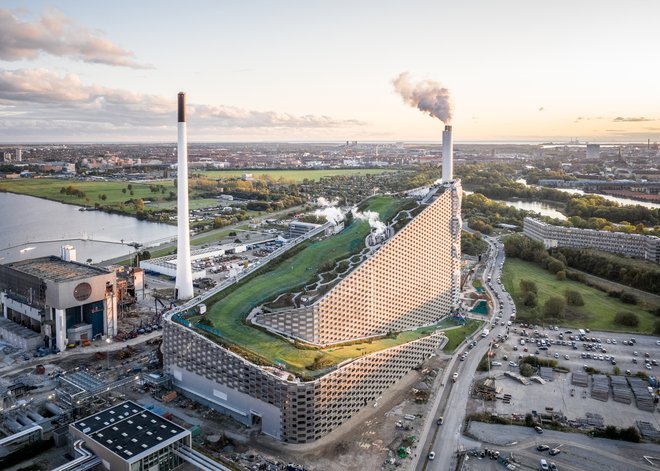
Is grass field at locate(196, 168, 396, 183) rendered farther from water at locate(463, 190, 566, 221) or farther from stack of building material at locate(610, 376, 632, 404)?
stack of building material at locate(610, 376, 632, 404)

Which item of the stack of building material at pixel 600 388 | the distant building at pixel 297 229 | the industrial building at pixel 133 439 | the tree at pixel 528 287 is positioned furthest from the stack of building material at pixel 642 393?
the distant building at pixel 297 229

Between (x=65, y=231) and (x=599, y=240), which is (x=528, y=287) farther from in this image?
(x=65, y=231)

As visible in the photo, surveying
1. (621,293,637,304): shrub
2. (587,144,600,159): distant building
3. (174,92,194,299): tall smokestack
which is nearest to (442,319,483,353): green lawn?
(621,293,637,304): shrub

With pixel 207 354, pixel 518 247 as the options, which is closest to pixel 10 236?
pixel 207 354

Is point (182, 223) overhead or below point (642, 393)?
overhead

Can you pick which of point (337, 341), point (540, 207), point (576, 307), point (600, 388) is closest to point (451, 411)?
point (337, 341)

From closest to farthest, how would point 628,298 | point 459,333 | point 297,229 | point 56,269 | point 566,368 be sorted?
1. point 566,368
2. point 459,333
3. point 56,269
4. point 628,298
5. point 297,229

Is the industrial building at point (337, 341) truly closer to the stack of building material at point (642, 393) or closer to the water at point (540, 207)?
the stack of building material at point (642, 393)

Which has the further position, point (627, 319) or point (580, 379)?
point (627, 319)
